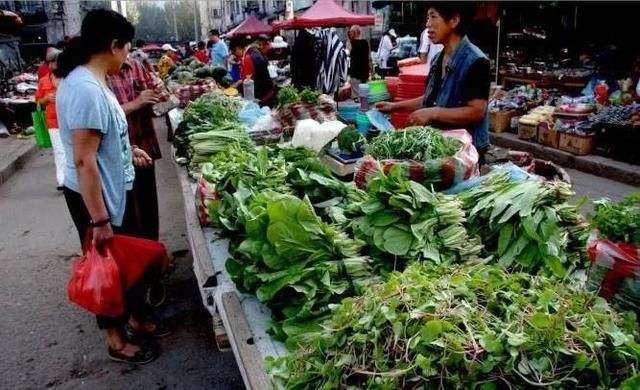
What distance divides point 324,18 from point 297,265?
32.9 feet

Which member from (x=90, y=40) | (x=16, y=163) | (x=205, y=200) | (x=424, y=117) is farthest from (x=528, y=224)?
(x=16, y=163)

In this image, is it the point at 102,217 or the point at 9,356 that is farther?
the point at 9,356

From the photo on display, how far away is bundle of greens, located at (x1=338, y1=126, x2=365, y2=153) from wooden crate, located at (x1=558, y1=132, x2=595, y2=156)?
5.09 metres

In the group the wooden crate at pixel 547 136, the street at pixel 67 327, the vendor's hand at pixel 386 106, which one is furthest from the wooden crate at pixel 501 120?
the vendor's hand at pixel 386 106

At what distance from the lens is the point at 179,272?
4.73m

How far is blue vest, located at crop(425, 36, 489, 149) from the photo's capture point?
2986 millimetres

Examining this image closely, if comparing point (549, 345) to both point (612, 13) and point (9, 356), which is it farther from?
point (612, 13)

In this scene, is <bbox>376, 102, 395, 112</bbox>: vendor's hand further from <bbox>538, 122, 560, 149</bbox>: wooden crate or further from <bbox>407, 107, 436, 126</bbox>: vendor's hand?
<bbox>538, 122, 560, 149</bbox>: wooden crate

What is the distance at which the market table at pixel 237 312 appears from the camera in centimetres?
188

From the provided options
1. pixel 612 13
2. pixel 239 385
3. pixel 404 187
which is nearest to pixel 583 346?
pixel 404 187

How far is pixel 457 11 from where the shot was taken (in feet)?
9.88

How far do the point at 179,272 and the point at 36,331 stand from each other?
121 centimetres

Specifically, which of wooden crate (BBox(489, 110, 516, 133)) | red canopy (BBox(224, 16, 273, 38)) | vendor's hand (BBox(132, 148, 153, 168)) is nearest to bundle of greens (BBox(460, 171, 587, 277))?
vendor's hand (BBox(132, 148, 153, 168))

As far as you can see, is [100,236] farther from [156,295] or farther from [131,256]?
[156,295]
